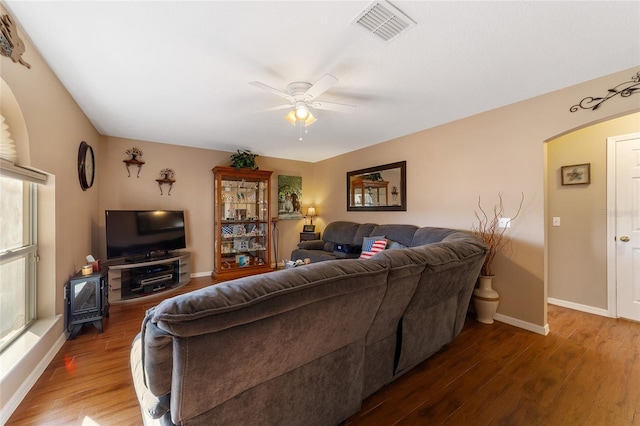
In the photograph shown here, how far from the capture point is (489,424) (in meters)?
1.47

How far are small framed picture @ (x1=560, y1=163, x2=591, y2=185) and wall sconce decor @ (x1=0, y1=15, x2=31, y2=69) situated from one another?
526cm

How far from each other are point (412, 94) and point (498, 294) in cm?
236

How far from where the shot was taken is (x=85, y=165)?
9.78ft

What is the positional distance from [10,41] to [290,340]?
2387mm

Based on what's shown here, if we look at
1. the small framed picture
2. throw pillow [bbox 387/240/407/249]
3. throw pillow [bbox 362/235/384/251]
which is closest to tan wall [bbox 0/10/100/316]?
throw pillow [bbox 362/235/384/251]

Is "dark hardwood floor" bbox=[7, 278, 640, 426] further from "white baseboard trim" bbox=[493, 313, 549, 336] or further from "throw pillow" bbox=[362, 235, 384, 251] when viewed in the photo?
"throw pillow" bbox=[362, 235, 384, 251]

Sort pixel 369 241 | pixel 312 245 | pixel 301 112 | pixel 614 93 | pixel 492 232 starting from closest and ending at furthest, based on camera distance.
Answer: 1. pixel 614 93
2. pixel 301 112
3. pixel 492 232
4. pixel 369 241
5. pixel 312 245

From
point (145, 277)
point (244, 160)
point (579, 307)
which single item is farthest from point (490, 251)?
point (145, 277)

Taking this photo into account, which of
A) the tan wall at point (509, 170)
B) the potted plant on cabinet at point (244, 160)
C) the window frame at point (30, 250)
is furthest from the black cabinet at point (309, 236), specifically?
the window frame at point (30, 250)

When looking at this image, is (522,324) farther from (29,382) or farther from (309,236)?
(29,382)

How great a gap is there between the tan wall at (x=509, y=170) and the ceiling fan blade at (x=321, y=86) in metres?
2.08

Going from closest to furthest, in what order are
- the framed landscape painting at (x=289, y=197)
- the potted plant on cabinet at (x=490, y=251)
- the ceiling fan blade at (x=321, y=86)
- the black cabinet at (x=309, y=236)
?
the ceiling fan blade at (x=321, y=86) < the potted plant on cabinet at (x=490, y=251) < the black cabinet at (x=309, y=236) < the framed landscape painting at (x=289, y=197)

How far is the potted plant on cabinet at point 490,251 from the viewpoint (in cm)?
275

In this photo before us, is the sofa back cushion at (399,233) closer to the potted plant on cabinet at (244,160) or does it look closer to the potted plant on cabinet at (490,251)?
the potted plant on cabinet at (490,251)
